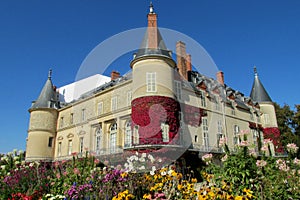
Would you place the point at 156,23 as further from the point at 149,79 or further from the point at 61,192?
the point at 61,192

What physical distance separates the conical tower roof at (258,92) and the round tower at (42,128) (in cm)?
2413

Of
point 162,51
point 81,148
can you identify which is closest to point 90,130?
point 81,148

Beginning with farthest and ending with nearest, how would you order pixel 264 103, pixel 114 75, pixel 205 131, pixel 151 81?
pixel 264 103 → pixel 114 75 → pixel 205 131 → pixel 151 81

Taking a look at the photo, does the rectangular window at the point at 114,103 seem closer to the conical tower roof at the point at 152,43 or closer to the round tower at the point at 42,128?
the conical tower roof at the point at 152,43

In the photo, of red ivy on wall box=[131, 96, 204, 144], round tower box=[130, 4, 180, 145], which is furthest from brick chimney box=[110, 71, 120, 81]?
red ivy on wall box=[131, 96, 204, 144]

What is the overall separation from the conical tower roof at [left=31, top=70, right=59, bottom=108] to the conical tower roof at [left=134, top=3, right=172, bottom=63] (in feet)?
49.0

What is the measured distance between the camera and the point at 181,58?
2123 cm

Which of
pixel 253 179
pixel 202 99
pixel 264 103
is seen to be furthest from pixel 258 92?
pixel 253 179

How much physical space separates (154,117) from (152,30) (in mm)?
6522

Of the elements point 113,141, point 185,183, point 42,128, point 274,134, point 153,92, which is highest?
point 153,92

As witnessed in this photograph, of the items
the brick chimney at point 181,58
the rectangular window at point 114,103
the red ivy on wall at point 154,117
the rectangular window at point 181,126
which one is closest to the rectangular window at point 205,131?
the rectangular window at point 181,126

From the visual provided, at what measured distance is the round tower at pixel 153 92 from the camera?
1560 centimetres

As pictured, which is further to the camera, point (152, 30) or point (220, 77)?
point (220, 77)

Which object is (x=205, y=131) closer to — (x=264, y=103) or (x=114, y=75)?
(x=114, y=75)
